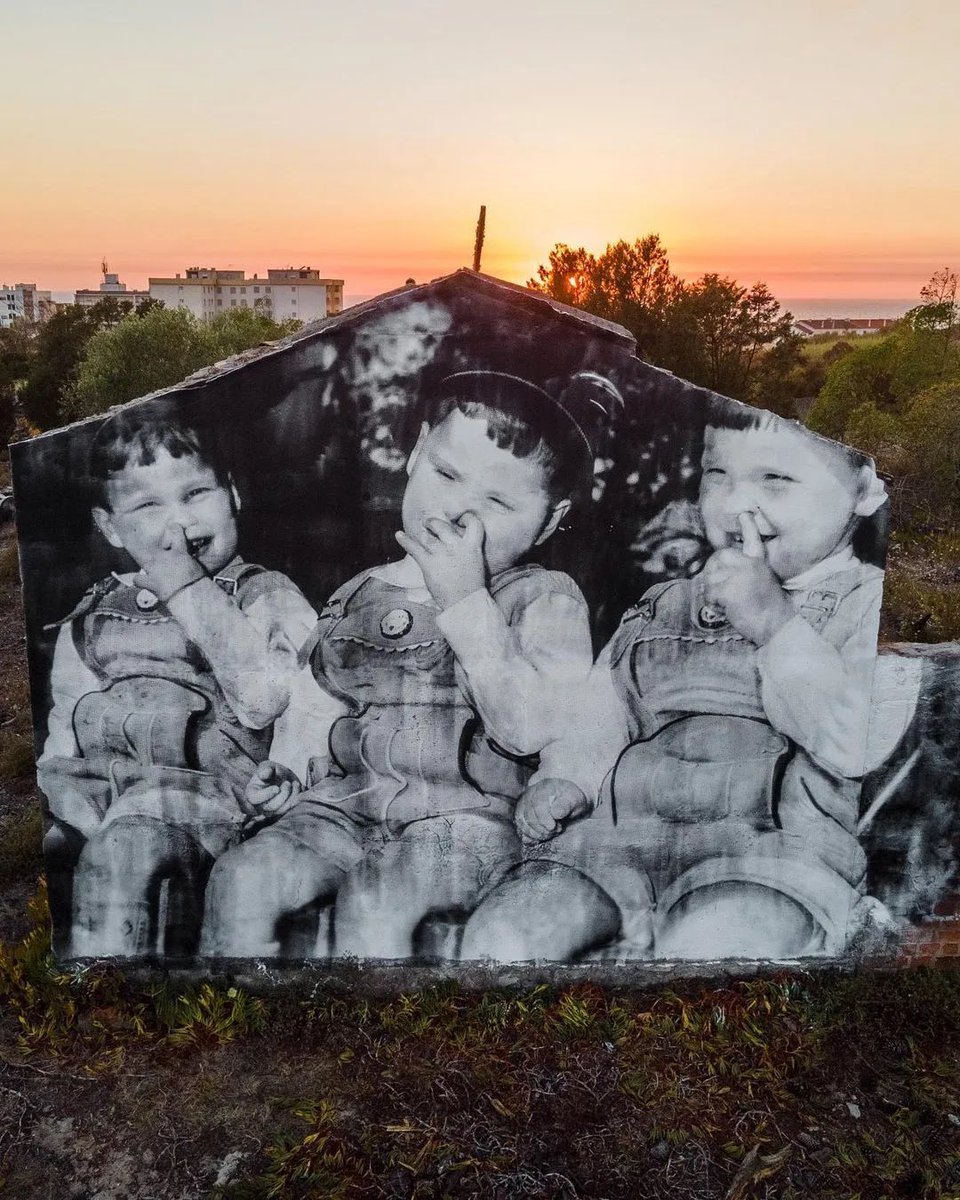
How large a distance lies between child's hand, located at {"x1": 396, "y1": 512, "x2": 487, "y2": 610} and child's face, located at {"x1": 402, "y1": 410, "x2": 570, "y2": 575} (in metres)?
0.04

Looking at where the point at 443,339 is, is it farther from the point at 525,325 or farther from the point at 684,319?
the point at 684,319

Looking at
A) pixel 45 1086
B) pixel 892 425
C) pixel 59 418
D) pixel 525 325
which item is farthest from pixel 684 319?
pixel 45 1086

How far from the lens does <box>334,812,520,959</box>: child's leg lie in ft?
21.6

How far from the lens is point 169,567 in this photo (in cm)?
615

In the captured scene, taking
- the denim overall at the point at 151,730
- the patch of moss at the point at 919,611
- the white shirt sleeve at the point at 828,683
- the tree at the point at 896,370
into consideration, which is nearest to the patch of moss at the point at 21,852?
the denim overall at the point at 151,730

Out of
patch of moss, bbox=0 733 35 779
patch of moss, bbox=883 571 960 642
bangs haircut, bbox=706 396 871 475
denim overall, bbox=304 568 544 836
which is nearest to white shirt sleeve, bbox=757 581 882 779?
bangs haircut, bbox=706 396 871 475

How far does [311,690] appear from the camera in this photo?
633 centimetres

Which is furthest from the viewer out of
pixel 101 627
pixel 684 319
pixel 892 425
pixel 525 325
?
pixel 684 319

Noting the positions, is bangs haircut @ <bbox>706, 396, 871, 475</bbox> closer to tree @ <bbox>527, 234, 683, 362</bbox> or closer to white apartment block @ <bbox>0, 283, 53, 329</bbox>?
tree @ <bbox>527, 234, 683, 362</bbox>

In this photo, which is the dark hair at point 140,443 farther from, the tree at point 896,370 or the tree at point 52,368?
the tree at point 52,368

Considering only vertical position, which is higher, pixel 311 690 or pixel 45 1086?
pixel 311 690

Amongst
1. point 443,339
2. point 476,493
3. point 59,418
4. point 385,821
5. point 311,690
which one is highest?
point 443,339

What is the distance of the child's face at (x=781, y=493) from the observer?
601 centimetres

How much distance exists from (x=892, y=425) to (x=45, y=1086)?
2169 centimetres
